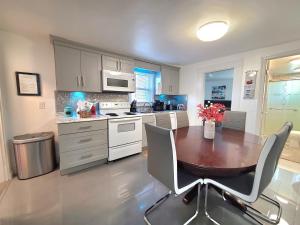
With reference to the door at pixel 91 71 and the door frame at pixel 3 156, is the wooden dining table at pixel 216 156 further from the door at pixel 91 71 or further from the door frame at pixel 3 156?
the door frame at pixel 3 156

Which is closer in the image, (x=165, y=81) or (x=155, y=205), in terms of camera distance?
(x=155, y=205)

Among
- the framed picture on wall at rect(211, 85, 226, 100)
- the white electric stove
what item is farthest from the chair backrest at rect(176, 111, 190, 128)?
the framed picture on wall at rect(211, 85, 226, 100)

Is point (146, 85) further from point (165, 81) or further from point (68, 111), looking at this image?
point (68, 111)

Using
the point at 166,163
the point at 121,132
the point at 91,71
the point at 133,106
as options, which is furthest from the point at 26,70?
the point at 166,163

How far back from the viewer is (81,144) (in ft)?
7.73

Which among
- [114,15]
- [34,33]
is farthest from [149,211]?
[34,33]

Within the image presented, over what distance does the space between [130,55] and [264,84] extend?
112 inches

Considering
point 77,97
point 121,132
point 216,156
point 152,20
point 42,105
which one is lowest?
point 121,132

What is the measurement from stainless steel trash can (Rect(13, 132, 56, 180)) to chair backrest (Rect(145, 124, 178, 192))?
1.92 m

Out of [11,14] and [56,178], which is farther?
[56,178]

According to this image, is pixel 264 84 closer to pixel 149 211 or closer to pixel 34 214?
pixel 149 211

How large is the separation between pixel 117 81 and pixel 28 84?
1512 mm

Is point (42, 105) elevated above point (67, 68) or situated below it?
below

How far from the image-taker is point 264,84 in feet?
9.12
